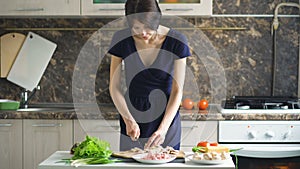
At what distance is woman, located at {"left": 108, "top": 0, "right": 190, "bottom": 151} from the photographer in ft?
8.34

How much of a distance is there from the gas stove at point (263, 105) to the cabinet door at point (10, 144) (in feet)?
4.45

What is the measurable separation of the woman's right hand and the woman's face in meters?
0.42

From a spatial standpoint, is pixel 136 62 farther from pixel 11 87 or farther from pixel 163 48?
pixel 11 87

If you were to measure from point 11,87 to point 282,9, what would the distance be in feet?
6.99

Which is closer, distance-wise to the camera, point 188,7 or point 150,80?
point 150,80

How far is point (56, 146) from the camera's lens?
11.1 ft

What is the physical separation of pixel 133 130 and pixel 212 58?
61.2 inches

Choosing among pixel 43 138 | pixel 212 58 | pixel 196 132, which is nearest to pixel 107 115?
pixel 43 138

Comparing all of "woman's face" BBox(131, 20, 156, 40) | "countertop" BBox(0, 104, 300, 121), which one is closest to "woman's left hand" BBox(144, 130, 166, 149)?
"woman's face" BBox(131, 20, 156, 40)

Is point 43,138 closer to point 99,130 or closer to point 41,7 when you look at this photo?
point 99,130

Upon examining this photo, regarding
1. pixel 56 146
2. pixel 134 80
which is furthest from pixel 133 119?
pixel 56 146

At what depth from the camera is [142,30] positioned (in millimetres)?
2375

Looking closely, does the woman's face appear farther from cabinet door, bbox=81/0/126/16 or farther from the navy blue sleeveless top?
cabinet door, bbox=81/0/126/16

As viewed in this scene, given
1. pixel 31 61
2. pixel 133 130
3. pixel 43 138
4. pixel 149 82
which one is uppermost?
pixel 31 61
